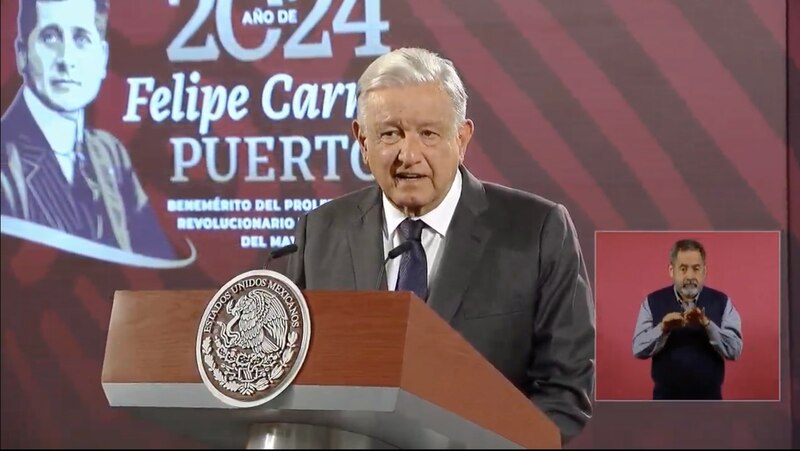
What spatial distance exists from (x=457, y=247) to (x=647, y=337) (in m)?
1.63

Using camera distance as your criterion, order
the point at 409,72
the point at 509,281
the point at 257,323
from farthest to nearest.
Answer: the point at 509,281 → the point at 409,72 → the point at 257,323

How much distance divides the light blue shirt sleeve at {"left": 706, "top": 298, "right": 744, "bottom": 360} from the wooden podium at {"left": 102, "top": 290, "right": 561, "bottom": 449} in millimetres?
2012

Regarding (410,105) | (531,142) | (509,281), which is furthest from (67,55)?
(509,281)

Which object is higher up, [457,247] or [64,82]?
[64,82]

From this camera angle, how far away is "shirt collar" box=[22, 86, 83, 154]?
3.91 meters

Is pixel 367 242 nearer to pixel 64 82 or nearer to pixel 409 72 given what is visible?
pixel 409 72

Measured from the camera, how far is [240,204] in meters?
3.81

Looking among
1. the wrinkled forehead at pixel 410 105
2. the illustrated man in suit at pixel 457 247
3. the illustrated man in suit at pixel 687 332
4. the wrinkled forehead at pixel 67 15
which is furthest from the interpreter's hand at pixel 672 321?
the wrinkled forehead at pixel 67 15

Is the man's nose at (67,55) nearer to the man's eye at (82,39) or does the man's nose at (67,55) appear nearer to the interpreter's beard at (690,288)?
the man's eye at (82,39)

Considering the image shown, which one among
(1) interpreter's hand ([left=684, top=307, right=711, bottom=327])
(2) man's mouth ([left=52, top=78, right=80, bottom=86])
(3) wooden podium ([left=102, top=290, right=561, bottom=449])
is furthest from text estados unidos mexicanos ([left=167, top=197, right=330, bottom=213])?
(3) wooden podium ([left=102, top=290, right=561, bottom=449])

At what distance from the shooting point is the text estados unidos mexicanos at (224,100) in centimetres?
379

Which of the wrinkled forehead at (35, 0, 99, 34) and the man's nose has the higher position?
the wrinkled forehead at (35, 0, 99, 34)

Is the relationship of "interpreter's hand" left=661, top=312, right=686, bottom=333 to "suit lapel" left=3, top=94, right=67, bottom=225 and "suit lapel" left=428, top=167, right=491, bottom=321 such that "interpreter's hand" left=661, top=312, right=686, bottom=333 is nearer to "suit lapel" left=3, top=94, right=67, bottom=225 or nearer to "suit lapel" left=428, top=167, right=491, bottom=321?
"suit lapel" left=428, top=167, right=491, bottom=321

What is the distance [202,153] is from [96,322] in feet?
2.26
